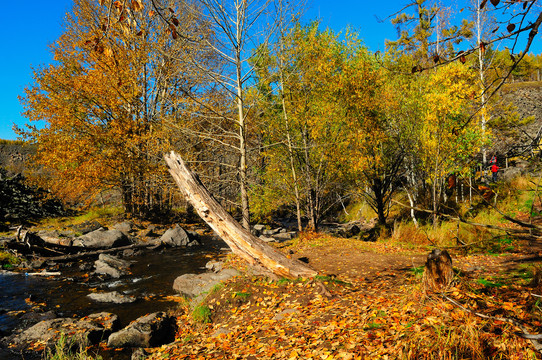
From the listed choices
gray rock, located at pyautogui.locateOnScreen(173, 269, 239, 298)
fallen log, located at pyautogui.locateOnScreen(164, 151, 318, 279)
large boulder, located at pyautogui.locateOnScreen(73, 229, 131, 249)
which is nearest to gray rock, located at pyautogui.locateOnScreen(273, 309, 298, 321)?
fallen log, located at pyautogui.locateOnScreen(164, 151, 318, 279)

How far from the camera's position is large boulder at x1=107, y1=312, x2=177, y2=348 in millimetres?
5996

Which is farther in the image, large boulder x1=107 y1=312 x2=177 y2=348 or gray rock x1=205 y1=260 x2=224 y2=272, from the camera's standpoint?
gray rock x1=205 y1=260 x2=224 y2=272

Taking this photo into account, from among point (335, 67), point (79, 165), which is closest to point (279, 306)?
point (335, 67)

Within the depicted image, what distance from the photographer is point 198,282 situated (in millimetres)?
Result: 8562

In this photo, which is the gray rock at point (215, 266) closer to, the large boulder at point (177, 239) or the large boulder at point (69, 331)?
the large boulder at point (69, 331)

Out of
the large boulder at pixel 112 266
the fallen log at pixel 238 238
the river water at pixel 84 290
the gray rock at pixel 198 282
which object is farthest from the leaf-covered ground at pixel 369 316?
the large boulder at pixel 112 266

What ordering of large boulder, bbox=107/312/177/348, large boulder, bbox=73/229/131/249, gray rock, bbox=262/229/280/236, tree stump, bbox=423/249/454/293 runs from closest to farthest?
tree stump, bbox=423/249/454/293
large boulder, bbox=107/312/177/348
large boulder, bbox=73/229/131/249
gray rock, bbox=262/229/280/236

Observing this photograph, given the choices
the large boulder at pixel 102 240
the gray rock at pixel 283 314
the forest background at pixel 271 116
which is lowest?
the gray rock at pixel 283 314

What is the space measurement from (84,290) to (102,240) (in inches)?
212

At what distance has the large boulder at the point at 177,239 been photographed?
15.5 m

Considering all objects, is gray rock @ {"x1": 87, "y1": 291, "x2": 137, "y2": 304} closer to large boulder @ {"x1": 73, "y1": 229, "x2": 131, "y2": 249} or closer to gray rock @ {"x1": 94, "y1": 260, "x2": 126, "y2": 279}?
gray rock @ {"x1": 94, "y1": 260, "x2": 126, "y2": 279}

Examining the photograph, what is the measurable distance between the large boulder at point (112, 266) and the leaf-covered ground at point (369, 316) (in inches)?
176

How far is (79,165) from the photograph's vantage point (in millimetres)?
17219

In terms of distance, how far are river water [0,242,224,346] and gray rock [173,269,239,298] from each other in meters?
0.45
